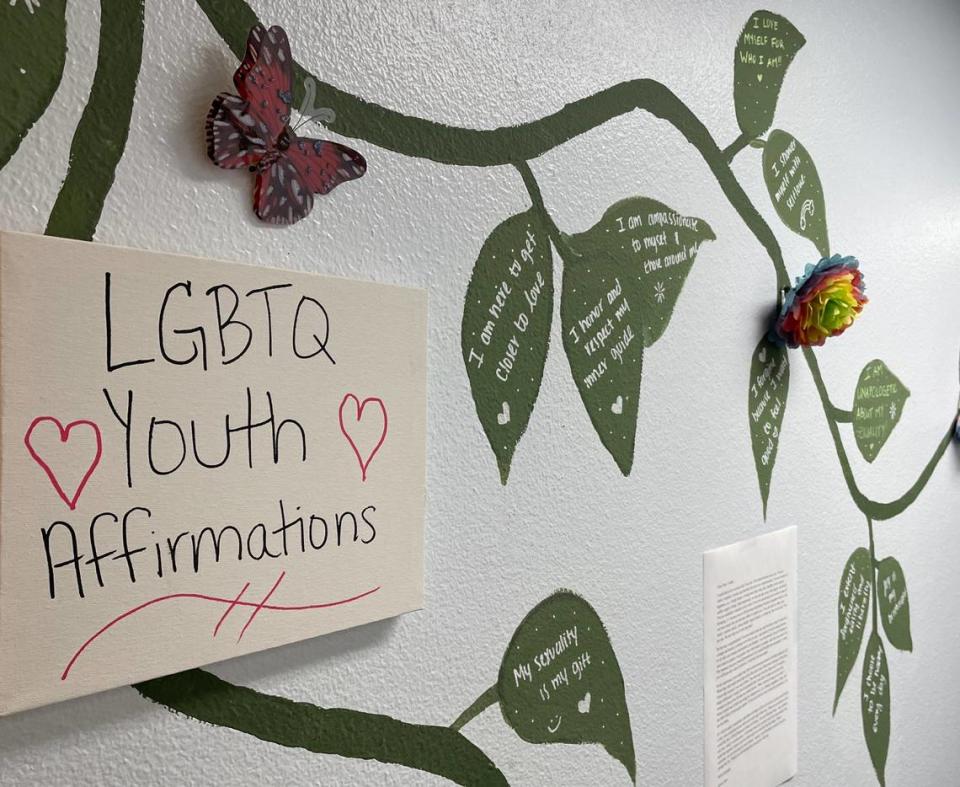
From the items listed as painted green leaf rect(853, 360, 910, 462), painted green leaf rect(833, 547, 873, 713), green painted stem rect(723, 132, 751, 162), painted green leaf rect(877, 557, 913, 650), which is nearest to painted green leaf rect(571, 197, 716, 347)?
green painted stem rect(723, 132, 751, 162)

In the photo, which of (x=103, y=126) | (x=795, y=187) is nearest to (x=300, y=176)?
(x=103, y=126)

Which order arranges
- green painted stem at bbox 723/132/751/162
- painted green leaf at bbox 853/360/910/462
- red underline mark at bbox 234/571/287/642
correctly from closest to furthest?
red underline mark at bbox 234/571/287/642, green painted stem at bbox 723/132/751/162, painted green leaf at bbox 853/360/910/462

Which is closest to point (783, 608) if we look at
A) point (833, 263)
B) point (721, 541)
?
point (721, 541)

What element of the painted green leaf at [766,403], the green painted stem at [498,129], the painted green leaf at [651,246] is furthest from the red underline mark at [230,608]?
the painted green leaf at [766,403]

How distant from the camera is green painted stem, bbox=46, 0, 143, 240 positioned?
0.49 m

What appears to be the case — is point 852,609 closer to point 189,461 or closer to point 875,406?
point 875,406

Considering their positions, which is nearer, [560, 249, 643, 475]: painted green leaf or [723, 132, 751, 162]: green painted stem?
[560, 249, 643, 475]: painted green leaf

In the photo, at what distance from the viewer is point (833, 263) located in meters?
1.15

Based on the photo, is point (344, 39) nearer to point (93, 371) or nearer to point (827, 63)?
point (93, 371)

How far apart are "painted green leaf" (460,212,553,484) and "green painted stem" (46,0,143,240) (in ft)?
1.05

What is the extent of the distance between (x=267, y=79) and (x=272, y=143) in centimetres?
4

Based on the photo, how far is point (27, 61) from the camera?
1.55ft

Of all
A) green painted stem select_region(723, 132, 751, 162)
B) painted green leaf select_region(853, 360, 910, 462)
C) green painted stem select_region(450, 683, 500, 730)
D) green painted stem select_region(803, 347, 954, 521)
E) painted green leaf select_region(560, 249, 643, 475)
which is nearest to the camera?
green painted stem select_region(450, 683, 500, 730)

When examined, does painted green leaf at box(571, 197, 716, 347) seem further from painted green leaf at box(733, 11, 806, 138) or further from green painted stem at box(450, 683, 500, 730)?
green painted stem at box(450, 683, 500, 730)
